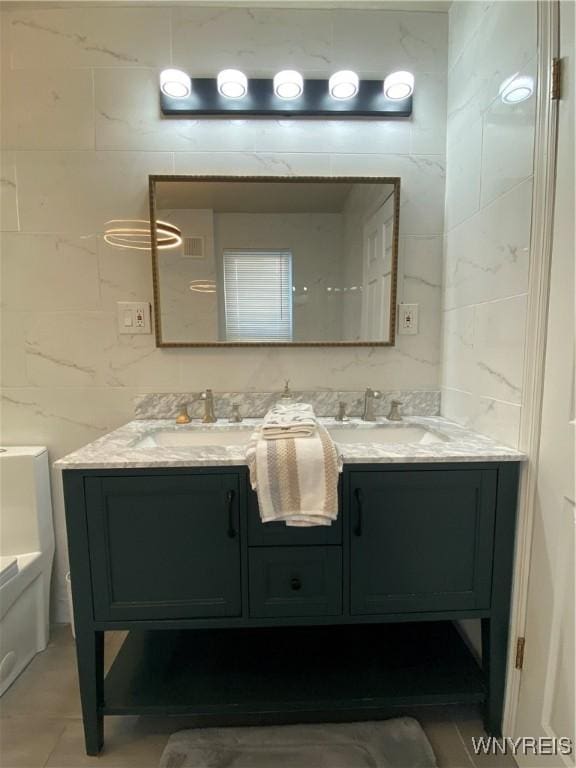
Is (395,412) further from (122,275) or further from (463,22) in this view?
(463,22)

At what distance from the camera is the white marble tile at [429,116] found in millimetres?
1407

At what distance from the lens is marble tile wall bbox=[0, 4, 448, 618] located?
1360 mm

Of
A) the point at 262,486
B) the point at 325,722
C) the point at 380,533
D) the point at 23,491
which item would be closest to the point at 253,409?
the point at 262,486

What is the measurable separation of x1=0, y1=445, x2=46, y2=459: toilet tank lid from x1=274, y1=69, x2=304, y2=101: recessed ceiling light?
1.65 metres

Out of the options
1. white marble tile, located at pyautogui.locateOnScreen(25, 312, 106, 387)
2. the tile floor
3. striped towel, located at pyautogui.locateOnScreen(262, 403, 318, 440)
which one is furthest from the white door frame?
white marble tile, located at pyautogui.locateOnScreen(25, 312, 106, 387)

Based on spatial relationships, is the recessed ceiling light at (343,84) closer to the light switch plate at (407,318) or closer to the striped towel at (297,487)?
the light switch plate at (407,318)

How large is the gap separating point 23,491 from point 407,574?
4.63 ft

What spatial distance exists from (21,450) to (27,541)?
350mm

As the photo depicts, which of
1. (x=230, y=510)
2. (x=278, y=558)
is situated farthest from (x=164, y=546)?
(x=278, y=558)

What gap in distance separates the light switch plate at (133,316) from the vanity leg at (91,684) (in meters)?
1.02

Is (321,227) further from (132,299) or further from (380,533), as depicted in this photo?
(380,533)

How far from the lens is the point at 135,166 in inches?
55.2

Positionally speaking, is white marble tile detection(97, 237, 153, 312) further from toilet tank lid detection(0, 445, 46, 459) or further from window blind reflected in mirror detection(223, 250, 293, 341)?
toilet tank lid detection(0, 445, 46, 459)

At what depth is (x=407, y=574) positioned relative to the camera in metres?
1.01
